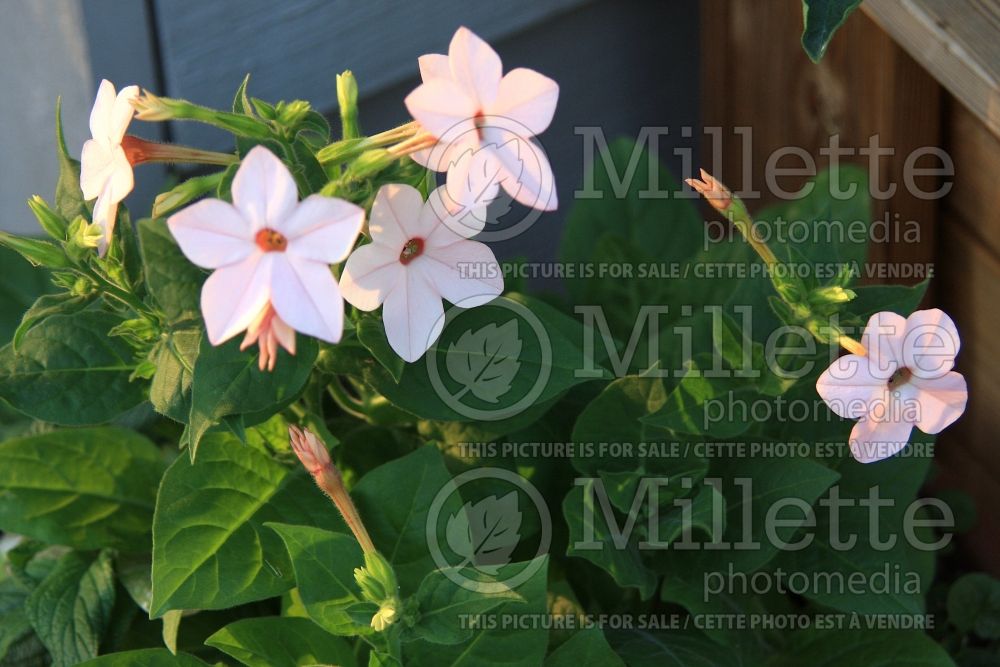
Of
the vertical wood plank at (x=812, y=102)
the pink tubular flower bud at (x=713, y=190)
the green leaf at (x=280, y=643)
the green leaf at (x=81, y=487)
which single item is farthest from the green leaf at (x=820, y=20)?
the green leaf at (x=81, y=487)

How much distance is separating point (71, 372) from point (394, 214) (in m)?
0.38

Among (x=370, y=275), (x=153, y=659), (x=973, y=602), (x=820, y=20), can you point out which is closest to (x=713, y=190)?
(x=820, y=20)

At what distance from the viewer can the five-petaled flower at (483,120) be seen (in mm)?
665

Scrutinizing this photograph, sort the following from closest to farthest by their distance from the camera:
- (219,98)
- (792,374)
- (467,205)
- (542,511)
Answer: (467,205)
(792,374)
(542,511)
(219,98)

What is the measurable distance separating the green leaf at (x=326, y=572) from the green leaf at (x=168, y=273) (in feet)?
0.61

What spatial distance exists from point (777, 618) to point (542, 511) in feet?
0.97

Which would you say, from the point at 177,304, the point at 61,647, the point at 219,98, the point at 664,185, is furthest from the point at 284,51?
the point at 61,647

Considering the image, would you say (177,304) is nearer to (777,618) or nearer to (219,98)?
(219,98)

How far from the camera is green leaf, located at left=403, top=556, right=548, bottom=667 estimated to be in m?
0.87

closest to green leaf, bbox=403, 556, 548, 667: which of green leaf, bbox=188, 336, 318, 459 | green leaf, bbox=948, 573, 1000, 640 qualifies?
green leaf, bbox=188, 336, 318, 459

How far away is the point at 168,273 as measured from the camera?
755mm

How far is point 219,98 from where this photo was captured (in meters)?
1.29

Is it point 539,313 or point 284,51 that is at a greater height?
point 284,51

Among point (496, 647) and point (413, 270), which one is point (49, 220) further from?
point (496, 647)
